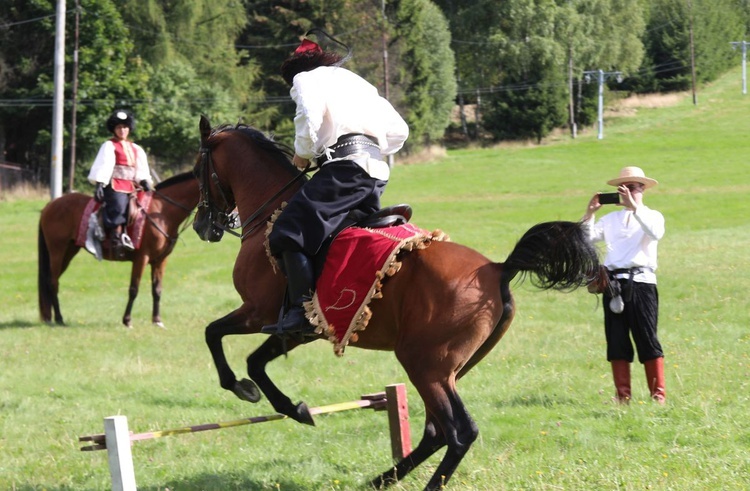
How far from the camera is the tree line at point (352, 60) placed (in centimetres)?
4697

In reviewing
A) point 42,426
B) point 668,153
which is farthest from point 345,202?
point 668,153

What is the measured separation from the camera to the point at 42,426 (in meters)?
9.15

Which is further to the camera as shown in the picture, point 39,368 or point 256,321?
point 39,368

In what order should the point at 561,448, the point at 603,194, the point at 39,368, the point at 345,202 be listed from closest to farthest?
1. the point at 345,202
2. the point at 561,448
3. the point at 603,194
4. the point at 39,368

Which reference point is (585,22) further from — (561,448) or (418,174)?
(561,448)

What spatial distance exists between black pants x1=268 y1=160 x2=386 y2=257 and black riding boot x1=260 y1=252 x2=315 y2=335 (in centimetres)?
7

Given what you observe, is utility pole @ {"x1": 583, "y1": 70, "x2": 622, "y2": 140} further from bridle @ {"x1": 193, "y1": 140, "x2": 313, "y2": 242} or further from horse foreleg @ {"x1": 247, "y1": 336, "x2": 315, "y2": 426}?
horse foreleg @ {"x1": 247, "y1": 336, "x2": 315, "y2": 426}

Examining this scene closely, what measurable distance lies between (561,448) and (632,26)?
69.6 meters

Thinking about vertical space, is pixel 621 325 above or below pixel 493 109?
below

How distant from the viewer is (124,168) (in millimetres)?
15555

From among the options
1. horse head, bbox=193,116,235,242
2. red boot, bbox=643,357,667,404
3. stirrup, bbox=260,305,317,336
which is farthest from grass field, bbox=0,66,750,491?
horse head, bbox=193,116,235,242

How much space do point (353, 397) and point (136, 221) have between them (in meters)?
6.83

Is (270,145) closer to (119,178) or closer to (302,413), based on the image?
(302,413)

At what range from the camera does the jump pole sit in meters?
5.95
